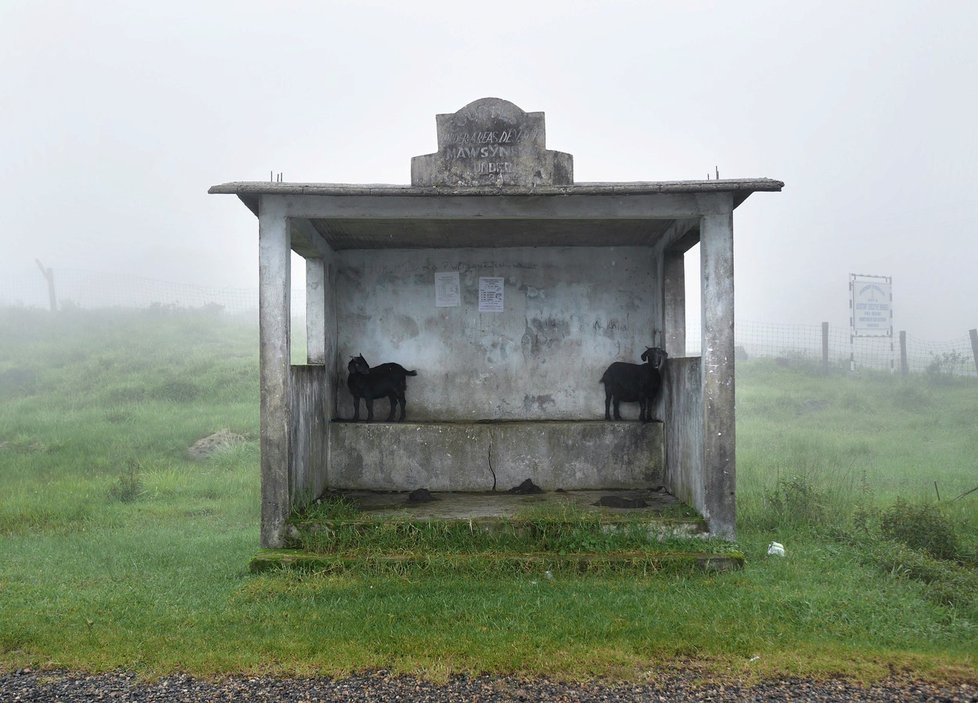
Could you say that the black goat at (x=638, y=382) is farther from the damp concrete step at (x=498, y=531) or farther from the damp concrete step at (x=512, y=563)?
the damp concrete step at (x=512, y=563)

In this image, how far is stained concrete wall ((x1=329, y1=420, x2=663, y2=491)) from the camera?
843 cm

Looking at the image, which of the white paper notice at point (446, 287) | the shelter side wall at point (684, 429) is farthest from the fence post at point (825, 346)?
the white paper notice at point (446, 287)

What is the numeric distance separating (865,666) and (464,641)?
2339mm

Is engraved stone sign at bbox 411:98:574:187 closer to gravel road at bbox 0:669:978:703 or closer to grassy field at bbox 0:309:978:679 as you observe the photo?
grassy field at bbox 0:309:978:679

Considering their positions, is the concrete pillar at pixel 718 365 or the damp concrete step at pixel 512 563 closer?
the damp concrete step at pixel 512 563

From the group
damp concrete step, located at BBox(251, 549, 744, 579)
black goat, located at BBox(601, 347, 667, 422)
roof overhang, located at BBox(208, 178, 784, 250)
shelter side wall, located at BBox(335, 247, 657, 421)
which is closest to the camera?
damp concrete step, located at BBox(251, 549, 744, 579)

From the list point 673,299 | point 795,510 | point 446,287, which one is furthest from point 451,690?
point 446,287

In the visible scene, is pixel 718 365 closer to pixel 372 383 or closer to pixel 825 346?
pixel 372 383

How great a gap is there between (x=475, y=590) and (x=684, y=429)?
2826mm

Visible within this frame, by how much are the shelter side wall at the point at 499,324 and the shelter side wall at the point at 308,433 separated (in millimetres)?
965

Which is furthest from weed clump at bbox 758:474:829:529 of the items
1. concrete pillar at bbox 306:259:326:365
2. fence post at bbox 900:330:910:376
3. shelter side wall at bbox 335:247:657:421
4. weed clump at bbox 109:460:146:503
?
fence post at bbox 900:330:910:376

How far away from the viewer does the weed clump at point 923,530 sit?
7035 mm

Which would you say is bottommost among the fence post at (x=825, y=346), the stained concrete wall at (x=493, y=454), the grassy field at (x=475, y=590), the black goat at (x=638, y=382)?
the grassy field at (x=475, y=590)

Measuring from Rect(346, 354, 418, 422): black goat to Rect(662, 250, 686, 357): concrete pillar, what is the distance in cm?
293
